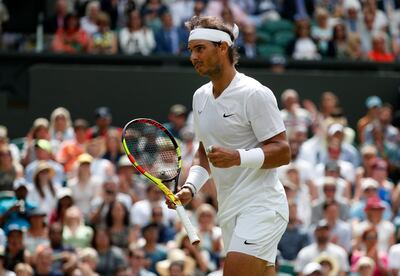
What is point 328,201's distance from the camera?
13.4 metres

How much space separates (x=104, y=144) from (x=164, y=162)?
7039 millimetres

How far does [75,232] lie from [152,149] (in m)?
4.95

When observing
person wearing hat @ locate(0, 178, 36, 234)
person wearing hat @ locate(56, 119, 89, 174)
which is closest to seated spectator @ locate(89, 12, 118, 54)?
person wearing hat @ locate(56, 119, 89, 174)

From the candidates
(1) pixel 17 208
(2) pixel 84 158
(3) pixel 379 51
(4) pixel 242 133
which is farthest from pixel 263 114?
(3) pixel 379 51

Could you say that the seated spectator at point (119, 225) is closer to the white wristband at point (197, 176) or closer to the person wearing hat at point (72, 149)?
the person wearing hat at point (72, 149)

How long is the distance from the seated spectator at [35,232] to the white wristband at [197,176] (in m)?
5.08

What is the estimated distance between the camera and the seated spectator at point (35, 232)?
12367 mm

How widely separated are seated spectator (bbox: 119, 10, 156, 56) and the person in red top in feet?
11.4

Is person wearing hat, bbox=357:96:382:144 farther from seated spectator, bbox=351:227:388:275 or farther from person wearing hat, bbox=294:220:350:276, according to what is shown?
person wearing hat, bbox=294:220:350:276

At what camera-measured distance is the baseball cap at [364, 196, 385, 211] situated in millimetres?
Answer: 13367

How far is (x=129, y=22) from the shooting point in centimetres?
1678

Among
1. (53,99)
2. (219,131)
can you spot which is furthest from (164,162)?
(53,99)

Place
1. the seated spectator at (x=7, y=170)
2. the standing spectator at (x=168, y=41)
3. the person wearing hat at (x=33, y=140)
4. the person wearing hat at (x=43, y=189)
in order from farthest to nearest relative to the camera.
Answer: the standing spectator at (x=168, y=41), the person wearing hat at (x=33, y=140), the seated spectator at (x=7, y=170), the person wearing hat at (x=43, y=189)

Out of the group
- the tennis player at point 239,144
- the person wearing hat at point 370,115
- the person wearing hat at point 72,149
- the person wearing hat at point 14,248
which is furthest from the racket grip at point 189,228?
the person wearing hat at point 370,115
